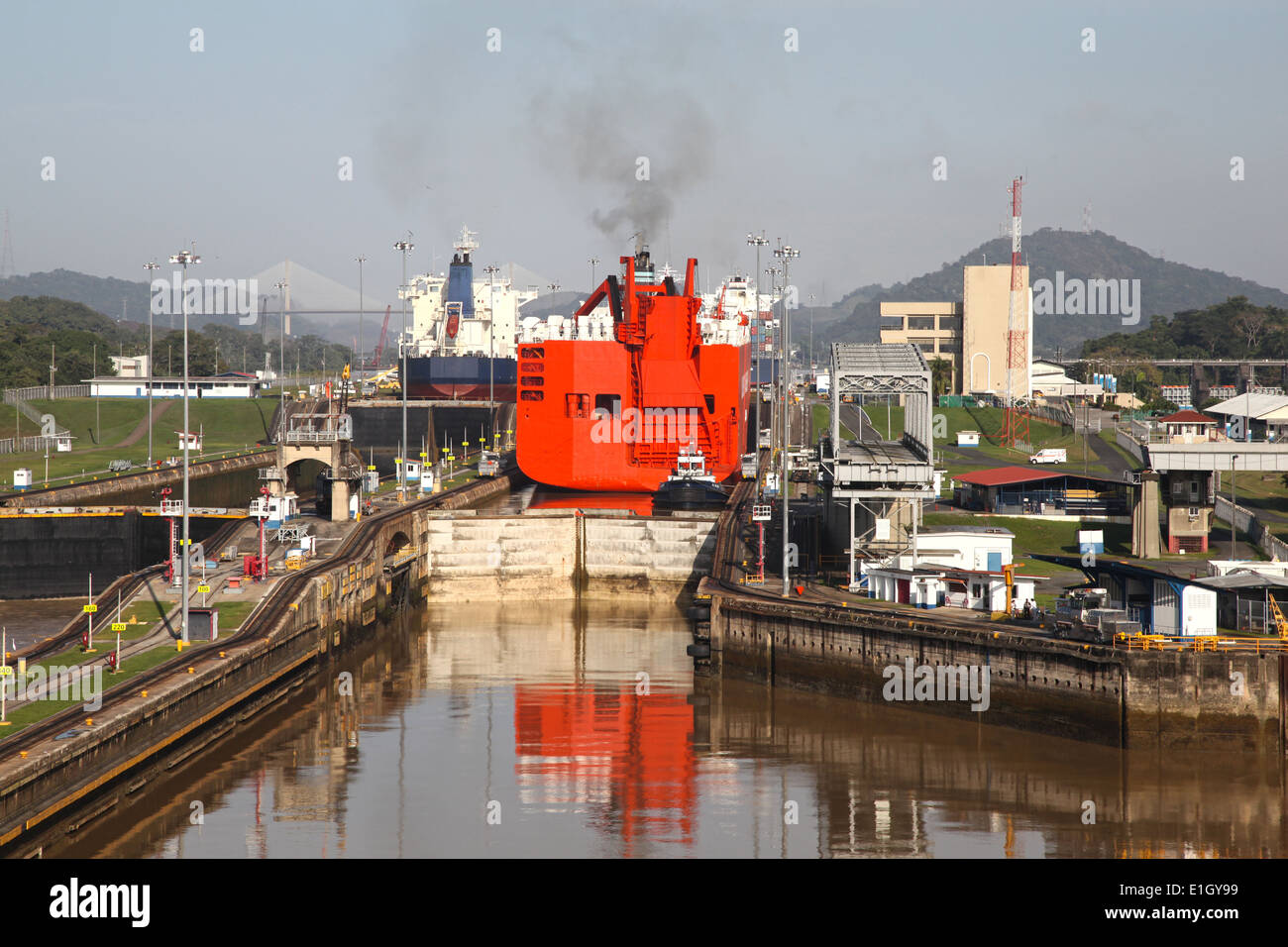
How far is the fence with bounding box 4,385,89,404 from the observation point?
455ft

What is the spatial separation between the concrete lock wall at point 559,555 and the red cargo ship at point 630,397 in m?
14.7

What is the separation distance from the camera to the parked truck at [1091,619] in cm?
4850

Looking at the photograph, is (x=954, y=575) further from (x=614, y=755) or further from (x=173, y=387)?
(x=173, y=387)

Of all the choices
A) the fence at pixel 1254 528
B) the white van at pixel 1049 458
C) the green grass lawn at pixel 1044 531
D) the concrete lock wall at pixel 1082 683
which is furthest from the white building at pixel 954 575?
the white van at pixel 1049 458

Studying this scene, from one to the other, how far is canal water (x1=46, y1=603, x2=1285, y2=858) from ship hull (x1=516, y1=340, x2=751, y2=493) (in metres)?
37.5

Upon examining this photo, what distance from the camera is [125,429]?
446ft

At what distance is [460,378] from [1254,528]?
105009 millimetres

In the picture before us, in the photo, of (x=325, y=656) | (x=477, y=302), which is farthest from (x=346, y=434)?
(x=477, y=302)

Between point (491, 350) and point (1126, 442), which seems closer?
point (1126, 442)

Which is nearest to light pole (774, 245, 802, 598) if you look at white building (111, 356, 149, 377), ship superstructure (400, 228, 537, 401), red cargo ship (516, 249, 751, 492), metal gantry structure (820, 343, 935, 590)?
metal gantry structure (820, 343, 935, 590)

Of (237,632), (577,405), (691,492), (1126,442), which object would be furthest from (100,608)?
(1126,442)

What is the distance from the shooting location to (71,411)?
5463 inches
